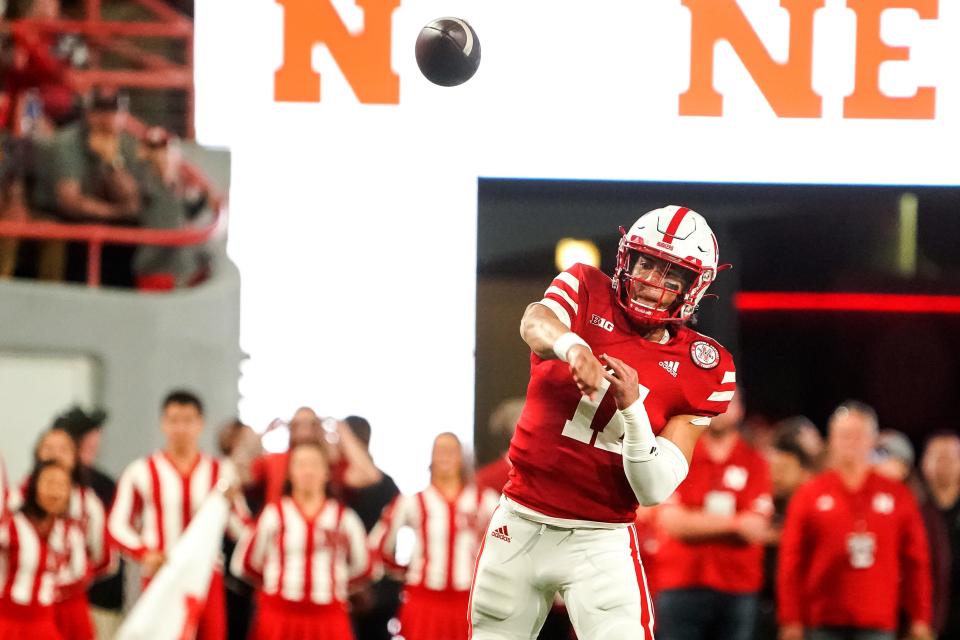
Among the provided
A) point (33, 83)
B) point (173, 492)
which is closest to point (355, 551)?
point (173, 492)

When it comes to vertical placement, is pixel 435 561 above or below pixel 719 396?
below

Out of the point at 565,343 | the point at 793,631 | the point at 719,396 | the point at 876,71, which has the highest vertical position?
the point at 876,71

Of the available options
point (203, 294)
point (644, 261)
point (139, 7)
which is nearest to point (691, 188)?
point (203, 294)

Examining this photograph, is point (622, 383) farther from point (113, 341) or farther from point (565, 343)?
point (113, 341)

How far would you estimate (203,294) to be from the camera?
26.5 ft

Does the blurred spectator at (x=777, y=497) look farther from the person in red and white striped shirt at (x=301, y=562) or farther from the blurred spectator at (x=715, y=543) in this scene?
the person in red and white striped shirt at (x=301, y=562)

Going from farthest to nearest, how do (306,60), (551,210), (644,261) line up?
(551,210) < (306,60) < (644,261)

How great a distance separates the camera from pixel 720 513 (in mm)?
6289

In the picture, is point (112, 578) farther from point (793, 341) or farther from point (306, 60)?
point (793, 341)

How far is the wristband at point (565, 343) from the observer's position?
378 centimetres

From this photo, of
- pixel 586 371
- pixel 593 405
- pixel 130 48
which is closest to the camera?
pixel 586 371

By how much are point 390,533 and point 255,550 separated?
596 mm

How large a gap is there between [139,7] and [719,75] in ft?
13.5

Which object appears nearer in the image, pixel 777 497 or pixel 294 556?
pixel 294 556
